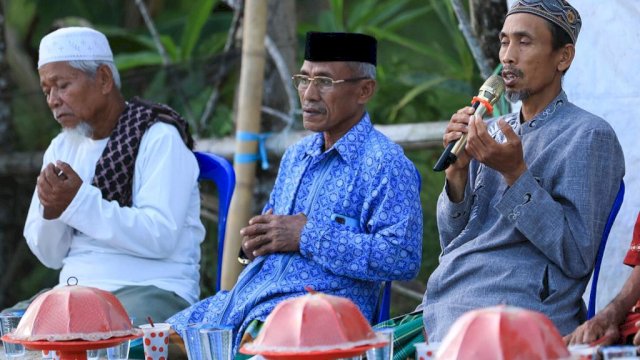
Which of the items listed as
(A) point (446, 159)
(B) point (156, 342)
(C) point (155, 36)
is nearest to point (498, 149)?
(A) point (446, 159)

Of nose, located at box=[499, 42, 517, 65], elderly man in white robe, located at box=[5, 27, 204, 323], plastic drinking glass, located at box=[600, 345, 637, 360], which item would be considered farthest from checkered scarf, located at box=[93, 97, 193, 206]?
plastic drinking glass, located at box=[600, 345, 637, 360]

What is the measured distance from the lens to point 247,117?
6.04 metres

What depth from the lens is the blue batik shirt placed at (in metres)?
4.31

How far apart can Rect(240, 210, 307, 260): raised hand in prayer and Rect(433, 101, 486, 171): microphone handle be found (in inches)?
31.0

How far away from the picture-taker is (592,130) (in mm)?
3971

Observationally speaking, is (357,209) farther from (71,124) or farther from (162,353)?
(71,124)

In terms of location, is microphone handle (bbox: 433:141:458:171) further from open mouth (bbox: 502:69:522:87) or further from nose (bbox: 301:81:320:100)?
nose (bbox: 301:81:320:100)

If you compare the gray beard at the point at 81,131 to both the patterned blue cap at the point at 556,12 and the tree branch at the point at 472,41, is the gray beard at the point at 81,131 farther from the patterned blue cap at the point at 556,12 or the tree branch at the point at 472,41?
the patterned blue cap at the point at 556,12

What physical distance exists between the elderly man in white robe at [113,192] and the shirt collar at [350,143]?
70 centimetres

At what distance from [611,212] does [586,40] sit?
989mm

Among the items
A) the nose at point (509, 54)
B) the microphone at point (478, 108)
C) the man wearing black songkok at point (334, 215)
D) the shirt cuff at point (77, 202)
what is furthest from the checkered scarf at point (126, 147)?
the microphone at point (478, 108)

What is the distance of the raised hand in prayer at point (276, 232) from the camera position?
4.39m

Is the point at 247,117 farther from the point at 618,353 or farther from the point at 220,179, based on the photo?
the point at 618,353

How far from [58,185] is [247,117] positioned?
4.75 ft
